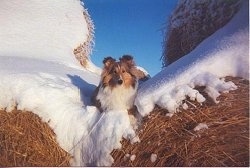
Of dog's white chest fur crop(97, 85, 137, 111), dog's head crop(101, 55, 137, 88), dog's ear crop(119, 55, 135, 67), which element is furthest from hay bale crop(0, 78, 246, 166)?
dog's ear crop(119, 55, 135, 67)

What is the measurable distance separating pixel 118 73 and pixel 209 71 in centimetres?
77

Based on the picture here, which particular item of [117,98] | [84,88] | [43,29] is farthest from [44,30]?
[117,98]

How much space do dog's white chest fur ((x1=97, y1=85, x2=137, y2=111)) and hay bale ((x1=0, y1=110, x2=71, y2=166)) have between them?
0.39 metres

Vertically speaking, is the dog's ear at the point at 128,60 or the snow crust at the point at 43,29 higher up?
the snow crust at the point at 43,29

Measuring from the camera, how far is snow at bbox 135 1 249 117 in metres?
2.61

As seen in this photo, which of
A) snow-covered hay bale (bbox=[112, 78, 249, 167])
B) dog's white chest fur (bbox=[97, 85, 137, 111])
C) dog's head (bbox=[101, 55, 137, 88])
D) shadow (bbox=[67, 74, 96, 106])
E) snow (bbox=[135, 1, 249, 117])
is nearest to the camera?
snow-covered hay bale (bbox=[112, 78, 249, 167])

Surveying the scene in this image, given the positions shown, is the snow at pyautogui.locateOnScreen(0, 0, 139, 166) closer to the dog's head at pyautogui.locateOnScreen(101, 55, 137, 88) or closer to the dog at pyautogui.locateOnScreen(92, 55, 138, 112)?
the dog at pyautogui.locateOnScreen(92, 55, 138, 112)

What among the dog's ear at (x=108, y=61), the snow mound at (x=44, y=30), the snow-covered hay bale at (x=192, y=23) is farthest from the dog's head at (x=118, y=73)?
the snow mound at (x=44, y=30)

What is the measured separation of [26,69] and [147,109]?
1.22 metres

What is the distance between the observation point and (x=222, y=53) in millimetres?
2672

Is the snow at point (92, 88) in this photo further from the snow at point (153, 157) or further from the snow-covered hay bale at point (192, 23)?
the snow-covered hay bale at point (192, 23)

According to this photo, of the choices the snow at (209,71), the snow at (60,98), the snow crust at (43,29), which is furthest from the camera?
the snow crust at (43,29)

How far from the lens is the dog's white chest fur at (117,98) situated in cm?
309

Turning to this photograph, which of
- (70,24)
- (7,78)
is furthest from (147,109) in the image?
(70,24)
